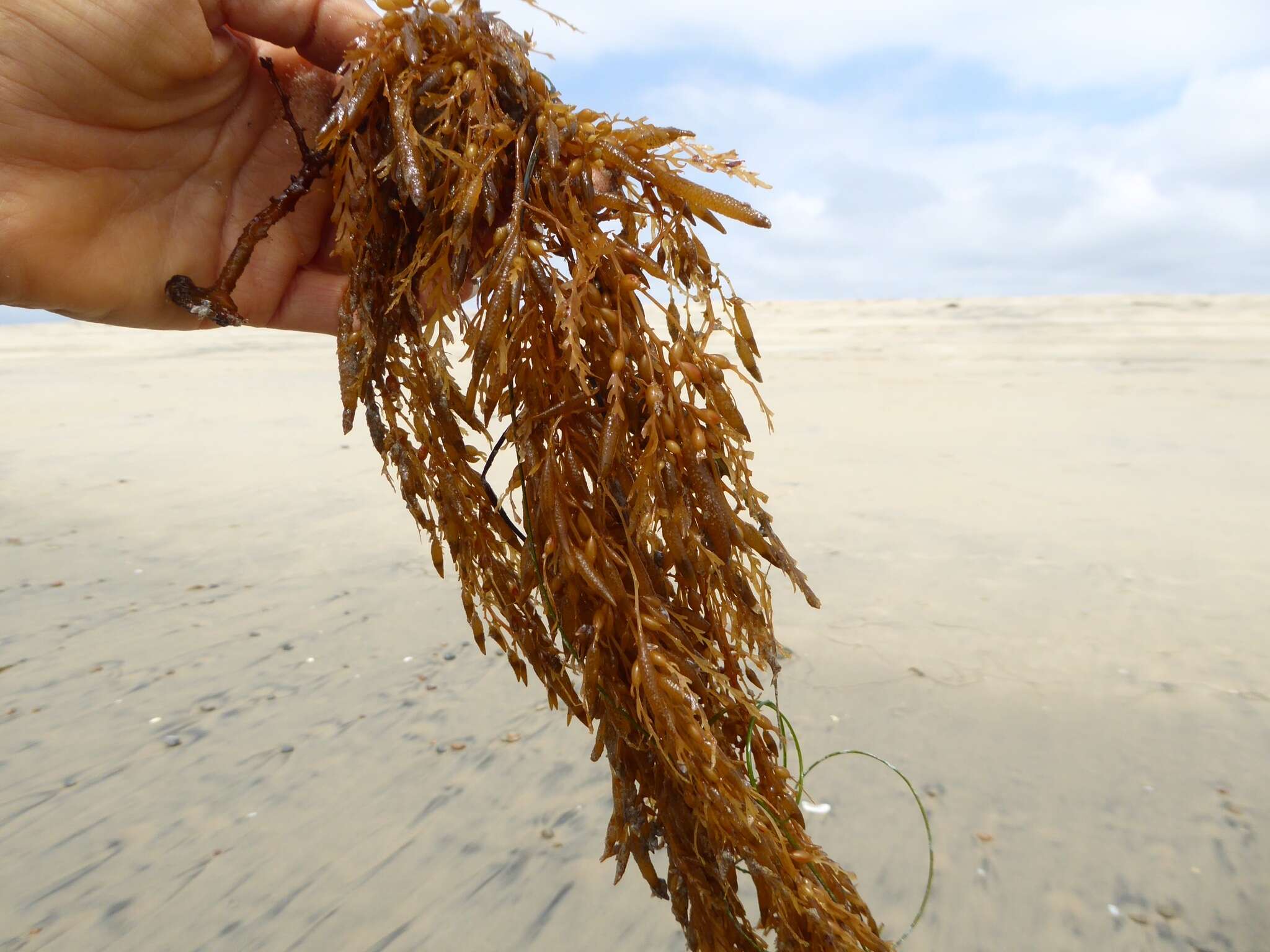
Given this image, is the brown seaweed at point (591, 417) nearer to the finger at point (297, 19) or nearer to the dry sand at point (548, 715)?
the finger at point (297, 19)

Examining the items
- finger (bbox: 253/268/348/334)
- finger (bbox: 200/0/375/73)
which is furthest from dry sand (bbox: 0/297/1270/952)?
finger (bbox: 200/0/375/73)

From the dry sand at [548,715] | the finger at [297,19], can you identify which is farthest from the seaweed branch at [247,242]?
the dry sand at [548,715]

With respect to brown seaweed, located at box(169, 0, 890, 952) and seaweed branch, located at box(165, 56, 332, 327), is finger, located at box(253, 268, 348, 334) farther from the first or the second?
brown seaweed, located at box(169, 0, 890, 952)

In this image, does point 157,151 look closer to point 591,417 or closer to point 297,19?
point 297,19

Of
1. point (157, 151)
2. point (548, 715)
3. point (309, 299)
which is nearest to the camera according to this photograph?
point (157, 151)

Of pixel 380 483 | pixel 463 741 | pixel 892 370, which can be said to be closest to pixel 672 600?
pixel 463 741

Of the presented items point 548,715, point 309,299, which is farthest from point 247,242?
point 548,715

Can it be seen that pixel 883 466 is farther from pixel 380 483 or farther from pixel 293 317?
pixel 293 317
